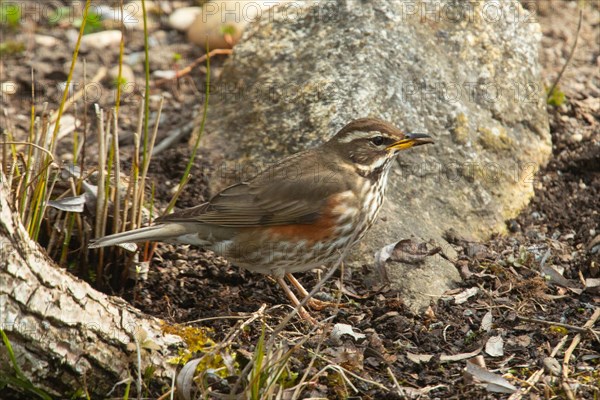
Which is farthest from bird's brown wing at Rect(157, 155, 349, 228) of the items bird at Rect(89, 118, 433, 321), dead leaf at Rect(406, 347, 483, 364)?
dead leaf at Rect(406, 347, 483, 364)

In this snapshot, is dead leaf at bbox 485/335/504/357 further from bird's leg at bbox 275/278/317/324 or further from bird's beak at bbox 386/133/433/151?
bird's beak at bbox 386/133/433/151

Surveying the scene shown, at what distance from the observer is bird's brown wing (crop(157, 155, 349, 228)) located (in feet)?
21.1

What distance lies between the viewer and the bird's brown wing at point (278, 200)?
643 centimetres

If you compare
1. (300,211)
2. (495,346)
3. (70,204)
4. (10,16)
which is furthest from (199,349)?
(10,16)

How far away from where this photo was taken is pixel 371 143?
6.65 meters

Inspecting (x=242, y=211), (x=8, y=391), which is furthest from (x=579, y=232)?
(x=8, y=391)

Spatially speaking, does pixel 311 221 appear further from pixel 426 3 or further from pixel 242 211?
pixel 426 3

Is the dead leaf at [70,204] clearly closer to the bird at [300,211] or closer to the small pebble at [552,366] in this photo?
the bird at [300,211]

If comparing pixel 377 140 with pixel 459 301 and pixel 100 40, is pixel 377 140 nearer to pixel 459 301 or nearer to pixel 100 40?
pixel 459 301

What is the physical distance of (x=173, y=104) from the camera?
31.7ft

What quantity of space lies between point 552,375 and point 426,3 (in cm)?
446

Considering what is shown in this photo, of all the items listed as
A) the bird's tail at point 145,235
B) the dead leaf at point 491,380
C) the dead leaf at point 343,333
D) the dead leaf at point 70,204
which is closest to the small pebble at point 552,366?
the dead leaf at point 491,380

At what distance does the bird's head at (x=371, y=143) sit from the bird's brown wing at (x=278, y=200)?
25 centimetres

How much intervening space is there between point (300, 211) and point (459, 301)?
1.39 m
